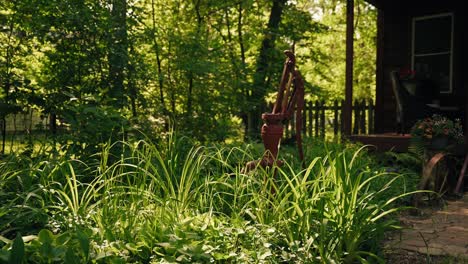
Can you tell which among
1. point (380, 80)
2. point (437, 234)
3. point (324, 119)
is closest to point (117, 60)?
point (437, 234)

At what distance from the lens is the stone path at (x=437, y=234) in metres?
3.01

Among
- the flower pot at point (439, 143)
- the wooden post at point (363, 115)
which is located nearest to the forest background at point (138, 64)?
the wooden post at point (363, 115)

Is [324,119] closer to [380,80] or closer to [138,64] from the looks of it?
[380,80]

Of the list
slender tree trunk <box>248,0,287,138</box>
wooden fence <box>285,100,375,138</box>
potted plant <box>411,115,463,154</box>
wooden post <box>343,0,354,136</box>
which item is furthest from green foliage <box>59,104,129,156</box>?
wooden fence <box>285,100,375,138</box>

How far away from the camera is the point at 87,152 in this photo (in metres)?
4.56

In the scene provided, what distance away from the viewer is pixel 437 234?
3432 millimetres

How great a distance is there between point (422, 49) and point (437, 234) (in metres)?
5.29

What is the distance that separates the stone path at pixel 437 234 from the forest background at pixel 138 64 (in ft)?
8.20

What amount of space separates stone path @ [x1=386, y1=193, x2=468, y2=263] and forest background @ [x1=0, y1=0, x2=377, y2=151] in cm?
250

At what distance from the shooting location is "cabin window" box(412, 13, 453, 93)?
25.0 feet

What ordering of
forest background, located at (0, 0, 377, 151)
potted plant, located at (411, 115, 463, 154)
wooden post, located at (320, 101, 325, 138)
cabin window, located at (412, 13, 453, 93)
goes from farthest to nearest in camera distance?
wooden post, located at (320, 101, 325, 138), cabin window, located at (412, 13, 453, 93), forest background, located at (0, 0, 377, 151), potted plant, located at (411, 115, 463, 154)

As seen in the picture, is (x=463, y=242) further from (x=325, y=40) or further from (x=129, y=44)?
(x=325, y=40)

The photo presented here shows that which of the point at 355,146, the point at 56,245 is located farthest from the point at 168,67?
the point at 56,245

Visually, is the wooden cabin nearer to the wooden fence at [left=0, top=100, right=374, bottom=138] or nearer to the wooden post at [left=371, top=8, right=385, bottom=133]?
the wooden post at [left=371, top=8, right=385, bottom=133]
